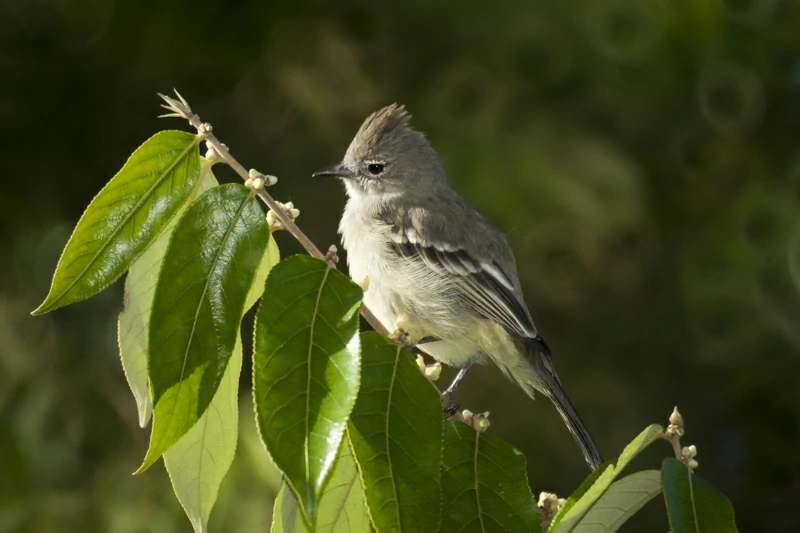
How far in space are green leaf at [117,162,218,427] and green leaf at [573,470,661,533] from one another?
2.87 feet

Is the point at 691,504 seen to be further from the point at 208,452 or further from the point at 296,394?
the point at 208,452

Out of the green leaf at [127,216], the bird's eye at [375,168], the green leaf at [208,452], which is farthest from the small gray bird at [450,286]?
the green leaf at [127,216]

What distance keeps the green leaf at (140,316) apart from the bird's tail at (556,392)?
1.46 meters

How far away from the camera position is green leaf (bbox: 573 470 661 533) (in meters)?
1.78

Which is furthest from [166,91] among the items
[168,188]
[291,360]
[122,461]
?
[291,360]

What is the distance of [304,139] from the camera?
19.1ft

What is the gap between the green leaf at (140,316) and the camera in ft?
6.36

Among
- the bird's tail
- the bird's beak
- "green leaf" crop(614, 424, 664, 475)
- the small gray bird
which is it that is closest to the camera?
"green leaf" crop(614, 424, 664, 475)

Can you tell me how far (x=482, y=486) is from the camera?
5.77 ft

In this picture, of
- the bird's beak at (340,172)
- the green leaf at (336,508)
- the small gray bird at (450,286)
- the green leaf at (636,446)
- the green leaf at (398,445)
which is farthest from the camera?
the bird's beak at (340,172)

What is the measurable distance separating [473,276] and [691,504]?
1.82 metres

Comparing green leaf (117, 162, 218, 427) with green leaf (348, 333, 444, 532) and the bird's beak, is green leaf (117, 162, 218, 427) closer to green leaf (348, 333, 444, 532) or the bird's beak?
green leaf (348, 333, 444, 532)

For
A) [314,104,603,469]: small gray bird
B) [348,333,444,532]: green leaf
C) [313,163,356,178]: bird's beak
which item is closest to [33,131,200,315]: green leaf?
[348,333,444,532]: green leaf

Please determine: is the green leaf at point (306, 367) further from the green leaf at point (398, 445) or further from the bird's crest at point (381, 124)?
the bird's crest at point (381, 124)
